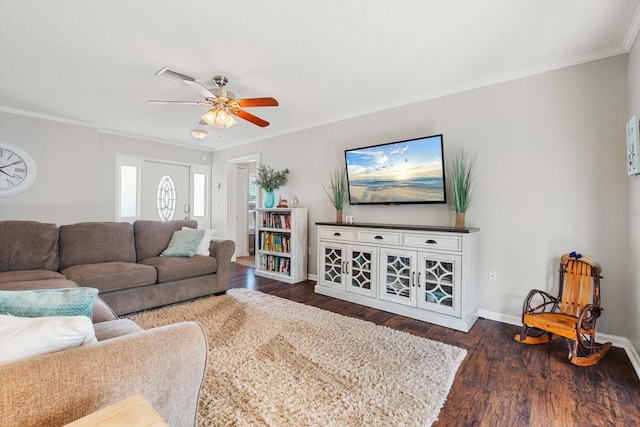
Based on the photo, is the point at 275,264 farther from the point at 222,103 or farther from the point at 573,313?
the point at 573,313

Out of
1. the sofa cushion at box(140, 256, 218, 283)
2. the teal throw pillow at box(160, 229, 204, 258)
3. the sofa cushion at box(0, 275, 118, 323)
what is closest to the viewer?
the sofa cushion at box(0, 275, 118, 323)

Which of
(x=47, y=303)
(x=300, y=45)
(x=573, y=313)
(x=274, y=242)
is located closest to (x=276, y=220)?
(x=274, y=242)

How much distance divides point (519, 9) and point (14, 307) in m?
3.08

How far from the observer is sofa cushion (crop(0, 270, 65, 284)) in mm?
2410

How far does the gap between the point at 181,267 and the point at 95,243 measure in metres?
0.95

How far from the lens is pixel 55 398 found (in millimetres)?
761

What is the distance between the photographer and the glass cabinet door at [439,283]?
2.65 m

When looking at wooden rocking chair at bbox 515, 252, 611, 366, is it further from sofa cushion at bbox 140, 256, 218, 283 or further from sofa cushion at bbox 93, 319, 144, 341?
sofa cushion at bbox 140, 256, 218, 283

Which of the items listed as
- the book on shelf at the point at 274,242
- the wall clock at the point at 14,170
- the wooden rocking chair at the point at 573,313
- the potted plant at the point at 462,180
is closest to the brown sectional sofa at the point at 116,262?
the book on shelf at the point at 274,242

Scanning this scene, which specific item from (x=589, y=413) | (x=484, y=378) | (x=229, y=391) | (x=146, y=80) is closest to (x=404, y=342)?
(x=484, y=378)

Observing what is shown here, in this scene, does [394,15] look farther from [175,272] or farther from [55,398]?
[175,272]

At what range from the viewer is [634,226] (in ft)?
7.04

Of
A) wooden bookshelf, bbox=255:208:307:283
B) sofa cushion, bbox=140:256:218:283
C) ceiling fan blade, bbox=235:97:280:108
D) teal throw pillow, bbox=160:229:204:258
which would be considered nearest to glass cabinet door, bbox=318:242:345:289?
wooden bookshelf, bbox=255:208:307:283

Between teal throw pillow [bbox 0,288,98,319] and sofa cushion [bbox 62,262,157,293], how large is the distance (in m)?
1.78
